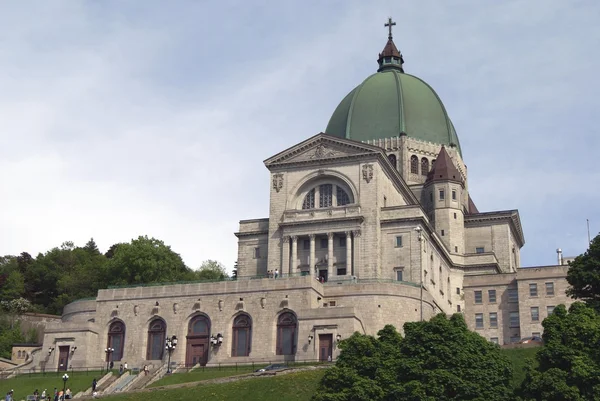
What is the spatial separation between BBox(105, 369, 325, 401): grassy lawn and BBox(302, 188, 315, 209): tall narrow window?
111 ft

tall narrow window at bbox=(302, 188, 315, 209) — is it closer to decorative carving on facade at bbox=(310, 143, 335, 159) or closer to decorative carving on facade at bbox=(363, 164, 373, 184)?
decorative carving on facade at bbox=(310, 143, 335, 159)

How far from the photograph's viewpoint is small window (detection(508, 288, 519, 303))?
4107 inches

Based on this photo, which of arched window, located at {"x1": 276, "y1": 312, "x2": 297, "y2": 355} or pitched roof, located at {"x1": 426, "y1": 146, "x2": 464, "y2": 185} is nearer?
arched window, located at {"x1": 276, "y1": 312, "x2": 297, "y2": 355}

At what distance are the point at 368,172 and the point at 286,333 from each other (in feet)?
72.1

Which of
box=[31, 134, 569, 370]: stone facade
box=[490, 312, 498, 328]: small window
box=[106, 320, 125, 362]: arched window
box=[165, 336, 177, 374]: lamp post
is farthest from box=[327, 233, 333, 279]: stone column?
box=[106, 320, 125, 362]: arched window

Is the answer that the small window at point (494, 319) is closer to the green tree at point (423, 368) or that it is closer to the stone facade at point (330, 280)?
the stone facade at point (330, 280)

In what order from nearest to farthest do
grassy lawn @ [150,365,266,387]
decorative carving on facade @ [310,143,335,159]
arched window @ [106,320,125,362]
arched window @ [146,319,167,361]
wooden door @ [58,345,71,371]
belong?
grassy lawn @ [150,365,266,387], arched window @ [146,319,167,361], wooden door @ [58,345,71,371], arched window @ [106,320,125,362], decorative carving on facade @ [310,143,335,159]

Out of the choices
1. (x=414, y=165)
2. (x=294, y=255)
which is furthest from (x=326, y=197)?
(x=414, y=165)

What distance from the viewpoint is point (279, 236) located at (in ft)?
331

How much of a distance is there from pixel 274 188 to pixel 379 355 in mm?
44806

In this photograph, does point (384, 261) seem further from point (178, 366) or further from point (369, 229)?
point (178, 366)

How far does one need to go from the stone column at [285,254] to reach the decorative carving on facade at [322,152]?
8987 mm

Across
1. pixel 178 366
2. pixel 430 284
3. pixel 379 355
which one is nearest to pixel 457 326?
pixel 379 355

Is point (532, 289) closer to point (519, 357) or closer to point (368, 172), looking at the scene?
point (368, 172)
